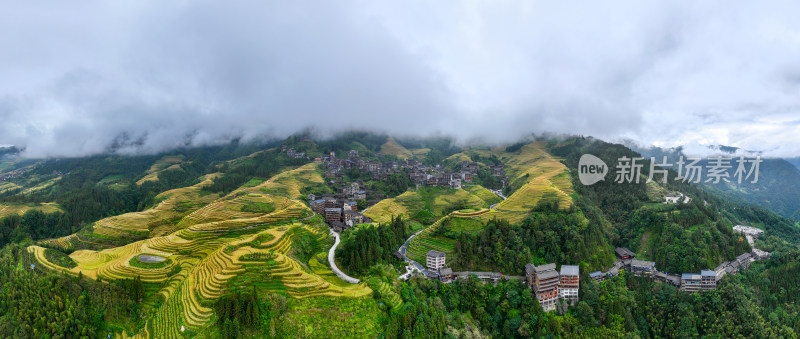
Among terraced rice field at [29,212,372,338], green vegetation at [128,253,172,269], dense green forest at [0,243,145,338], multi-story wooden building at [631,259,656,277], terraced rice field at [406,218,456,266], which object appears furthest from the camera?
terraced rice field at [406,218,456,266]

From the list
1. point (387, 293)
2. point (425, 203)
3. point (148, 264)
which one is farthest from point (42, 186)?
point (387, 293)

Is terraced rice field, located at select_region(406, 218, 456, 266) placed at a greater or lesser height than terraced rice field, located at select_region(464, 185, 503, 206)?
lesser

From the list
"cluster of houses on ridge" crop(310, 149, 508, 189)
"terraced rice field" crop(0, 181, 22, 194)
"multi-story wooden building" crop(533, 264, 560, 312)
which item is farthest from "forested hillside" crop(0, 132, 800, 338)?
"terraced rice field" crop(0, 181, 22, 194)

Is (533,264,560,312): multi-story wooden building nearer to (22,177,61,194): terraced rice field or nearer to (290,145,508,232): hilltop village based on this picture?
(290,145,508,232): hilltop village

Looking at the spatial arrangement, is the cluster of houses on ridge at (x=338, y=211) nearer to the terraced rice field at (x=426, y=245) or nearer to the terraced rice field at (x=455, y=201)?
the terraced rice field at (x=426, y=245)

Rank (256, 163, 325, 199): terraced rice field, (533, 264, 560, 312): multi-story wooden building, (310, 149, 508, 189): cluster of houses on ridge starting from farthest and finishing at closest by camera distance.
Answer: (310, 149, 508, 189): cluster of houses on ridge
(256, 163, 325, 199): terraced rice field
(533, 264, 560, 312): multi-story wooden building

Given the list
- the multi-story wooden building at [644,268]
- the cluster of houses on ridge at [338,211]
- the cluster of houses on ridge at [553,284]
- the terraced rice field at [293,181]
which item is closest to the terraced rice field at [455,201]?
the cluster of houses on ridge at [338,211]

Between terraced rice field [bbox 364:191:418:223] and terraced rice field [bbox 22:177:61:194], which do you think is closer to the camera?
terraced rice field [bbox 364:191:418:223]

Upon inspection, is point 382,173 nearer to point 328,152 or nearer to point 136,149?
point 328,152

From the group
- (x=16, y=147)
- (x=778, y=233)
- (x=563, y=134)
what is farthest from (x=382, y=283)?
(x=16, y=147)
